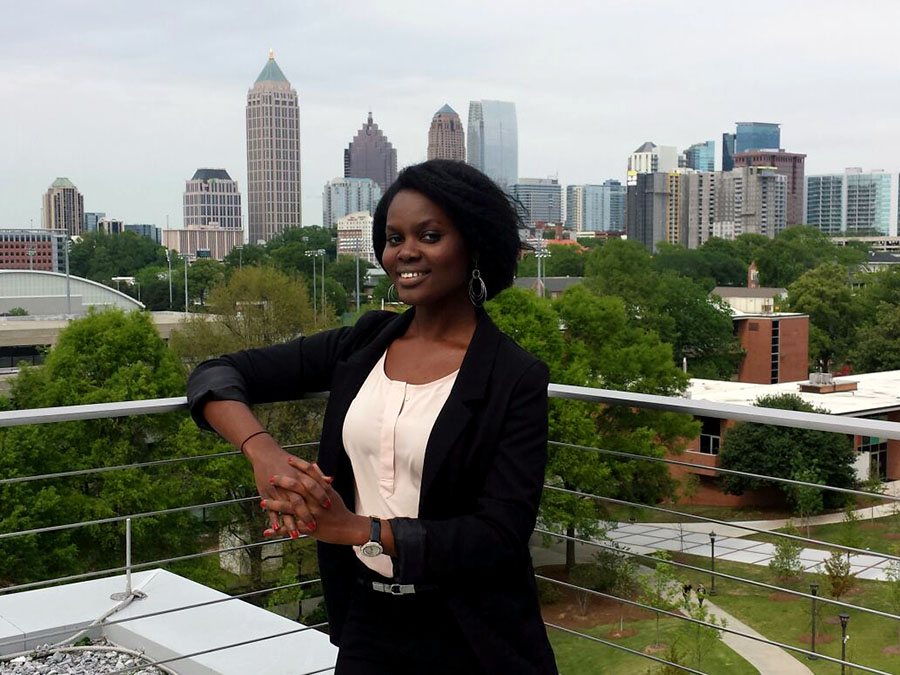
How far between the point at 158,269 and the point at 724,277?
38612mm

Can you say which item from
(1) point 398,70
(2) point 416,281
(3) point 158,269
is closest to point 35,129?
(3) point 158,269

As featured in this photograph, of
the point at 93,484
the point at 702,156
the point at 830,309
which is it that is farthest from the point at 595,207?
the point at 93,484

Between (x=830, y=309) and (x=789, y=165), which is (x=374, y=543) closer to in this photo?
(x=830, y=309)

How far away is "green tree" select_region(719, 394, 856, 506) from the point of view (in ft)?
75.1

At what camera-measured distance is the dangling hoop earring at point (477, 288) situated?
5.43 ft

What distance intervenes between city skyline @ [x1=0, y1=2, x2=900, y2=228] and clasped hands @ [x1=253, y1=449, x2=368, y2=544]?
73.7 m

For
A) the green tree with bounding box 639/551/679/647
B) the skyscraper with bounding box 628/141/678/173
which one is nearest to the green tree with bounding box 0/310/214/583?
the green tree with bounding box 639/551/679/647

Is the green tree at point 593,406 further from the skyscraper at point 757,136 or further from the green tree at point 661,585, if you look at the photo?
the skyscraper at point 757,136

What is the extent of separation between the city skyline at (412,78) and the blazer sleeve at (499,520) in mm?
73495

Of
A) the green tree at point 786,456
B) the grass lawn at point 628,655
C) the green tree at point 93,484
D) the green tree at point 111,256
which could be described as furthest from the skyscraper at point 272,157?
the grass lawn at point 628,655

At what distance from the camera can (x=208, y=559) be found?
16.4 metres

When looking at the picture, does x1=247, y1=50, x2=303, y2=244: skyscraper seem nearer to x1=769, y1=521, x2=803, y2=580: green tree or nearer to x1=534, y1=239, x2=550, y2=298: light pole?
x1=534, y1=239, x2=550, y2=298: light pole

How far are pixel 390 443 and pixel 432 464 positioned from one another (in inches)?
3.5

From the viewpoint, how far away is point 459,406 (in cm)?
152
